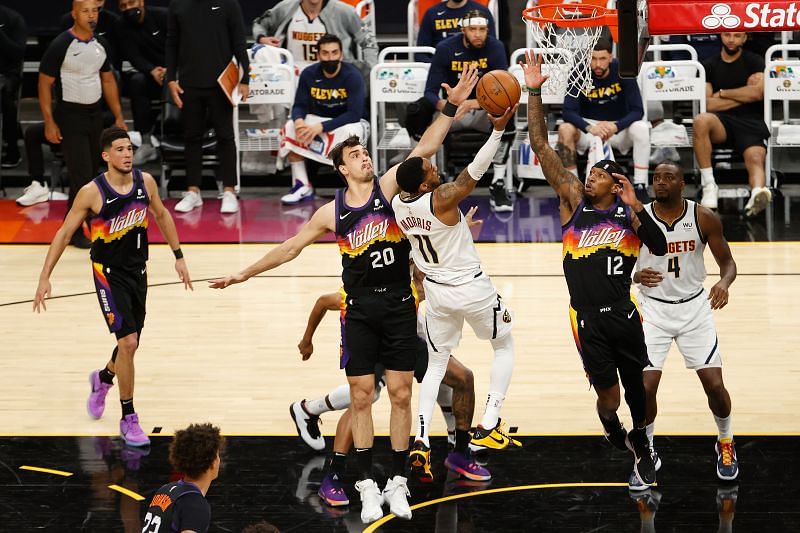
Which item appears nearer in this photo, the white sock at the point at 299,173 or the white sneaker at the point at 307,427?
the white sneaker at the point at 307,427

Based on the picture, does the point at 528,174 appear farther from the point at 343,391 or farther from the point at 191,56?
the point at 343,391

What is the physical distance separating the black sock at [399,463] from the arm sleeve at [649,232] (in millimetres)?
1755

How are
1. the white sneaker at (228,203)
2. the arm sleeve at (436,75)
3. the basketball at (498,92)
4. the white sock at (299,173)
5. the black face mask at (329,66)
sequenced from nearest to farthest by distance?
the basketball at (498,92) → the arm sleeve at (436,75) → the black face mask at (329,66) → the white sneaker at (228,203) → the white sock at (299,173)

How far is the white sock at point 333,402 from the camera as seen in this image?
7723 millimetres

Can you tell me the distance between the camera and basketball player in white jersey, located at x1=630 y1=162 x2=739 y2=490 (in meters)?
7.24

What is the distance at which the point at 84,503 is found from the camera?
7156 millimetres

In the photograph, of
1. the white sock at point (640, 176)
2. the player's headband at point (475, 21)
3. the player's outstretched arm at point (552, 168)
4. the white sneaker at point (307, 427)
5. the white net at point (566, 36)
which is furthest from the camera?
the white sock at point (640, 176)

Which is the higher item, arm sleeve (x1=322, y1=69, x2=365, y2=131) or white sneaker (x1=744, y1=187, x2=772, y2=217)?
arm sleeve (x1=322, y1=69, x2=365, y2=131)

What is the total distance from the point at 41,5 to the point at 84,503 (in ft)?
44.0

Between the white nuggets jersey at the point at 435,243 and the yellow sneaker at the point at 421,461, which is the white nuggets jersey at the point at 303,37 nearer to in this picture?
the white nuggets jersey at the point at 435,243

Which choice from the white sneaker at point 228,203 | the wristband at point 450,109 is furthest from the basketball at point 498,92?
the white sneaker at point 228,203

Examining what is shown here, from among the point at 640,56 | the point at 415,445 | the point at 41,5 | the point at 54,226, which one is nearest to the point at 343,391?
the point at 415,445

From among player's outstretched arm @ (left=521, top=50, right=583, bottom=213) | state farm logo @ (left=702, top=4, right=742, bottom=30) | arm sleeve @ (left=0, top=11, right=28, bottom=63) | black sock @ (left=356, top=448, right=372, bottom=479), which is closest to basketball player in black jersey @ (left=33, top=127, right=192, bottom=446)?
black sock @ (left=356, top=448, right=372, bottom=479)

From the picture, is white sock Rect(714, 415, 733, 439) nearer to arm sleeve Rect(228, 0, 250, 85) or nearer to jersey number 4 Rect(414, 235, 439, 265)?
jersey number 4 Rect(414, 235, 439, 265)
